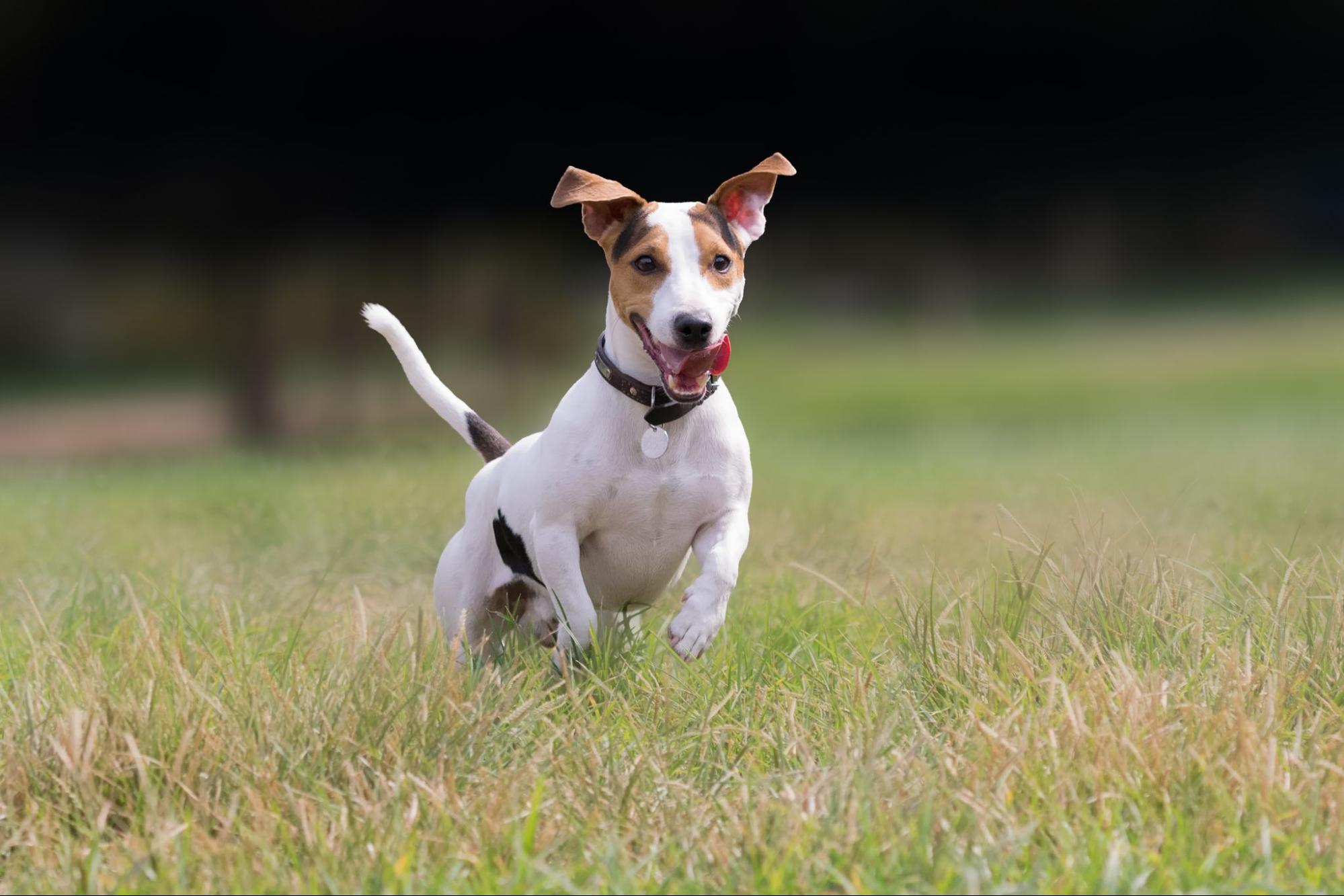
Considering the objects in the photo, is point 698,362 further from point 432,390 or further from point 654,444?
point 432,390

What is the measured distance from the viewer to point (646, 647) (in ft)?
13.8

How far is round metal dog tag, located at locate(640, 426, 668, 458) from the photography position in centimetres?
416

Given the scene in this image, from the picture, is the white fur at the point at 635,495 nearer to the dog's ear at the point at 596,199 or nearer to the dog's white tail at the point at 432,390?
the dog's ear at the point at 596,199

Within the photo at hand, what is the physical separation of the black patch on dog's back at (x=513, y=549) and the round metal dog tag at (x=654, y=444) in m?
0.59

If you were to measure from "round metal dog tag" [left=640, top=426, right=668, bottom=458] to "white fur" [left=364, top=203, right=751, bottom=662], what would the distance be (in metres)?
0.03

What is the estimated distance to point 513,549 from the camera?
15.1ft

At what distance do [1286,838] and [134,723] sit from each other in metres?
2.50

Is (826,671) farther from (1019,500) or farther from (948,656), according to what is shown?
(1019,500)

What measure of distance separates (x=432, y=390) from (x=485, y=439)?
0.28 m

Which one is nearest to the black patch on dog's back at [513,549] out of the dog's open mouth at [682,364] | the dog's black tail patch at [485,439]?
the dog's black tail patch at [485,439]

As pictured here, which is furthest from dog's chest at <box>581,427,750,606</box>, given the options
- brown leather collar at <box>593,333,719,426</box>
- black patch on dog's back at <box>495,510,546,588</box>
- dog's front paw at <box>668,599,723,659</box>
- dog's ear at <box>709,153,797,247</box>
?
dog's ear at <box>709,153,797,247</box>

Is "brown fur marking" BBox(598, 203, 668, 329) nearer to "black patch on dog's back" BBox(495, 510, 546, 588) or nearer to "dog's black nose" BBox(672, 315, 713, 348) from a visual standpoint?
"dog's black nose" BBox(672, 315, 713, 348)

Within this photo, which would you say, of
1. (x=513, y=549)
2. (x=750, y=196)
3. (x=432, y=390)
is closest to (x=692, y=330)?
(x=750, y=196)

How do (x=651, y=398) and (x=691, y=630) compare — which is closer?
(x=691, y=630)
